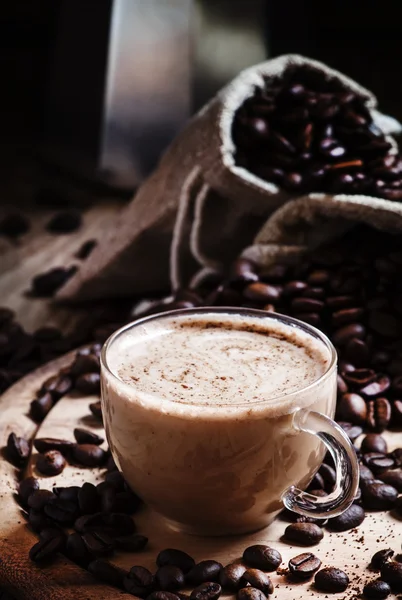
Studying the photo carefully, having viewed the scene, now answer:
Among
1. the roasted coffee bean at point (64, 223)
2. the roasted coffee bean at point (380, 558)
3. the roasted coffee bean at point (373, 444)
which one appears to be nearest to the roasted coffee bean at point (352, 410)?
the roasted coffee bean at point (373, 444)

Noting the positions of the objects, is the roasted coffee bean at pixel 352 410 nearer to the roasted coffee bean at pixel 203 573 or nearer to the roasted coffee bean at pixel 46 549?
the roasted coffee bean at pixel 203 573

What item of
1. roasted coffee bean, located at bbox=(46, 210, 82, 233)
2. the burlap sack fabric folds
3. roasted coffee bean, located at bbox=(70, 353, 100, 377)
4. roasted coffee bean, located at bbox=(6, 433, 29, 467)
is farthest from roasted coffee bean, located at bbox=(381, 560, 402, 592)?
roasted coffee bean, located at bbox=(46, 210, 82, 233)

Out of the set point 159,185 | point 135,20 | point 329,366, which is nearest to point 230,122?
point 159,185

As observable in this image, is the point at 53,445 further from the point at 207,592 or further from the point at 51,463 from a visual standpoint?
the point at 207,592

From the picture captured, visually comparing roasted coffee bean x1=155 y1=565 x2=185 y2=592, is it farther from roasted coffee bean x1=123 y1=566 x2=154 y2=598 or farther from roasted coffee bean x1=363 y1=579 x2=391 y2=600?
roasted coffee bean x1=363 y1=579 x2=391 y2=600

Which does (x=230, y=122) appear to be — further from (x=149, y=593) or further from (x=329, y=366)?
(x=149, y=593)
